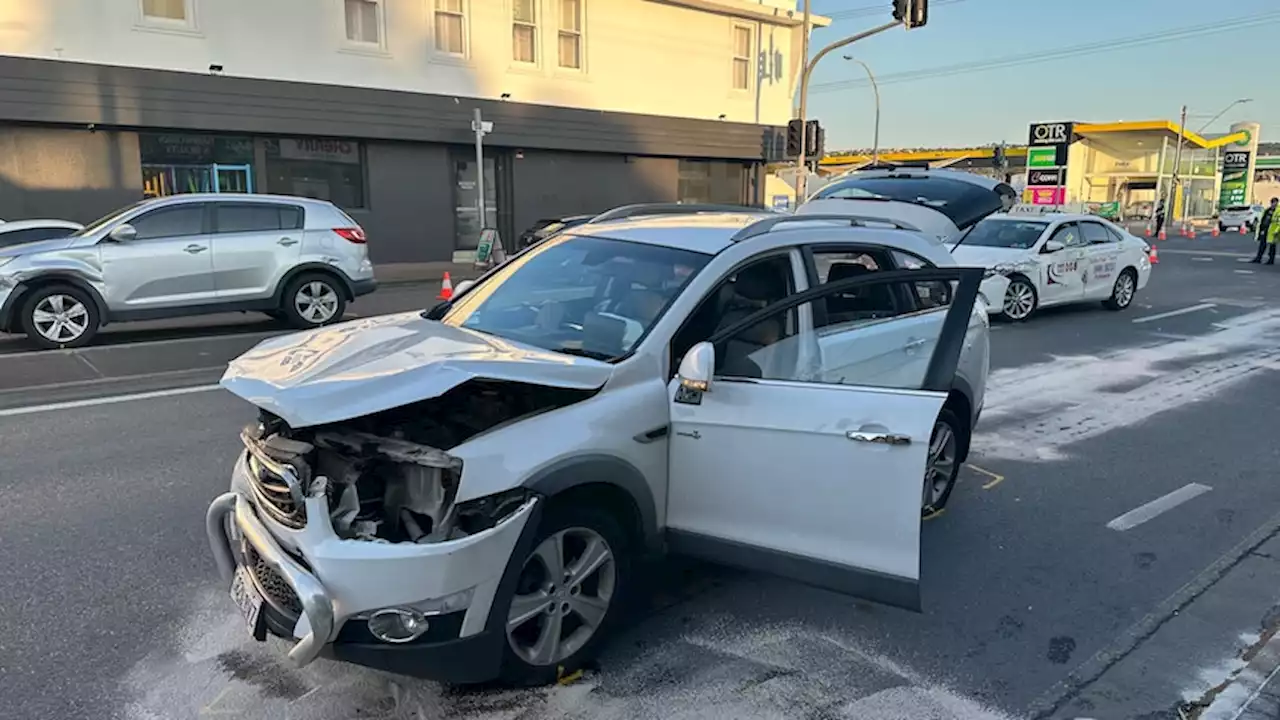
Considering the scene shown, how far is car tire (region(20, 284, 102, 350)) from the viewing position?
1012cm

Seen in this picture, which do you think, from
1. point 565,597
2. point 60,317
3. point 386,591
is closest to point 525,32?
point 60,317

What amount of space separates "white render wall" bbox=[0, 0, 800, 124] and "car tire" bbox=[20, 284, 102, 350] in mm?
8960

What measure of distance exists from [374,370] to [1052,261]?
41.1ft

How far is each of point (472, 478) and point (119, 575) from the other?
2449mm

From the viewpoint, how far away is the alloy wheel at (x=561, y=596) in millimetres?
3271

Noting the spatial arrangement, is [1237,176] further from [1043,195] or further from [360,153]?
[360,153]

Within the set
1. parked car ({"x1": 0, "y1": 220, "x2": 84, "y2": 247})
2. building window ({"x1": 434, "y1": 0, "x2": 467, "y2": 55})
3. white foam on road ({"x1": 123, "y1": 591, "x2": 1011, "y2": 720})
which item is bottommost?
white foam on road ({"x1": 123, "y1": 591, "x2": 1011, "y2": 720})

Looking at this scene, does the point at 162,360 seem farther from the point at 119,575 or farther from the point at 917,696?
the point at 917,696

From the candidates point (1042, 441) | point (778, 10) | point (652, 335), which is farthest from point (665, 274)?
point (778, 10)

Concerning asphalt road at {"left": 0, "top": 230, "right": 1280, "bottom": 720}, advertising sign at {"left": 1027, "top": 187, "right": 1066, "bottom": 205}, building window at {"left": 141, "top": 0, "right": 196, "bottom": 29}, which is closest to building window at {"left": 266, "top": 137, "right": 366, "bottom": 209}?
building window at {"left": 141, "top": 0, "right": 196, "bottom": 29}

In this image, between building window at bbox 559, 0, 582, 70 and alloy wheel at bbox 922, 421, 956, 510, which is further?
building window at bbox 559, 0, 582, 70

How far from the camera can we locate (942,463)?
5.21m

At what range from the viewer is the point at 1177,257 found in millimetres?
28156

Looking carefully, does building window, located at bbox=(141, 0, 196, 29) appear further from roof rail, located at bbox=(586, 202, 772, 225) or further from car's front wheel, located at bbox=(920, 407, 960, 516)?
car's front wheel, located at bbox=(920, 407, 960, 516)
